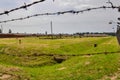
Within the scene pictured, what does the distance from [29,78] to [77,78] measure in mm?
3845

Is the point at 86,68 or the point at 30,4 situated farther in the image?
the point at 86,68

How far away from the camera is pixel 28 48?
60844 millimetres

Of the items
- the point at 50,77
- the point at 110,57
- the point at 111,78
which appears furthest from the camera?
the point at 110,57

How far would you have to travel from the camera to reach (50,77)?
34094 mm

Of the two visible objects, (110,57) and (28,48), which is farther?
(28,48)

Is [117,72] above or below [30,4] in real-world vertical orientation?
below

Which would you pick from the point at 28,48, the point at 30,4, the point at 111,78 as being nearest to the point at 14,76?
the point at 111,78

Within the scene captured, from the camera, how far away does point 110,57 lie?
3862 cm

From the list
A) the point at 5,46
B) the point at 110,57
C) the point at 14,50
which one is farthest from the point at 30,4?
the point at 5,46

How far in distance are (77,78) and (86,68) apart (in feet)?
12.5

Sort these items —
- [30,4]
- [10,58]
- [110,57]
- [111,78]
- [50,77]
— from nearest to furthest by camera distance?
[30,4]
[111,78]
[50,77]
[110,57]
[10,58]

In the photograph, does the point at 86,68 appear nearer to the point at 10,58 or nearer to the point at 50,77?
the point at 50,77

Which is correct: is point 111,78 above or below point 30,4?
below

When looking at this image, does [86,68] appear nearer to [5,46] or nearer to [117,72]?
[117,72]
